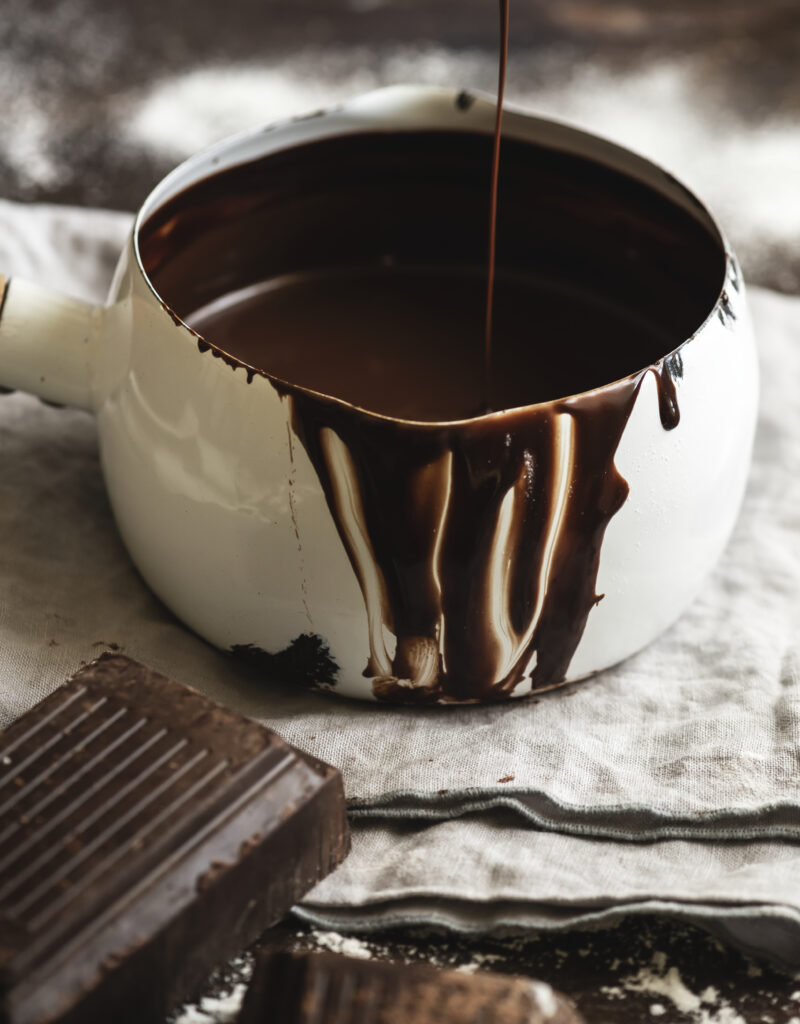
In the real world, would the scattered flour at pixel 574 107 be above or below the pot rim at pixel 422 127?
below

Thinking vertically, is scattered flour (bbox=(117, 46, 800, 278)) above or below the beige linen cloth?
above

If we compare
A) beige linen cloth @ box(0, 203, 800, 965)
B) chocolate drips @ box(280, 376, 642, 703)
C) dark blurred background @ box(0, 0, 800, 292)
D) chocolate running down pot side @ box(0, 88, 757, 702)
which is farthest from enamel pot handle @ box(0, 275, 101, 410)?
dark blurred background @ box(0, 0, 800, 292)

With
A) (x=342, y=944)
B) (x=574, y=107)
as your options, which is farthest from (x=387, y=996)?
(x=574, y=107)

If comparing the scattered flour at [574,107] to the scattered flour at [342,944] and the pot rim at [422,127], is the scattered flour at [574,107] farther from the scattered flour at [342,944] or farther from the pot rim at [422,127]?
the scattered flour at [342,944]

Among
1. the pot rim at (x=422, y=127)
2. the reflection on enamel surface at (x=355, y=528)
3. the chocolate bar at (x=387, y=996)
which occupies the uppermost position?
the pot rim at (x=422, y=127)

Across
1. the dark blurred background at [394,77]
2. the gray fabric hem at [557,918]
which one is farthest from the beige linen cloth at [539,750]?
the dark blurred background at [394,77]

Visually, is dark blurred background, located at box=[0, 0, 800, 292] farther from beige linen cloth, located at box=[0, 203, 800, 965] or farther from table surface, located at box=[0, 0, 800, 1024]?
beige linen cloth, located at box=[0, 203, 800, 965]

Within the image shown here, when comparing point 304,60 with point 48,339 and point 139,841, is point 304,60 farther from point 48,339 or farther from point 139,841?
Answer: point 139,841

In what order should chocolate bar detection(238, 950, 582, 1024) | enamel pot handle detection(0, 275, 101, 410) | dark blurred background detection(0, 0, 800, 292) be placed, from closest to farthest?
chocolate bar detection(238, 950, 582, 1024)
enamel pot handle detection(0, 275, 101, 410)
dark blurred background detection(0, 0, 800, 292)
